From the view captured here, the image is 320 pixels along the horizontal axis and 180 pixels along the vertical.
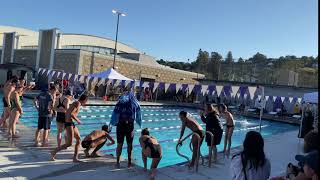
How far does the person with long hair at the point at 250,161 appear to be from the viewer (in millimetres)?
3969

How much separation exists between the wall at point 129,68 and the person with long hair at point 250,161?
2905 cm

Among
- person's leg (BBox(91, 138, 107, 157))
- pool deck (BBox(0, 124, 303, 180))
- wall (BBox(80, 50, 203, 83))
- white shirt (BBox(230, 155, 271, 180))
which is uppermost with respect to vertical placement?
wall (BBox(80, 50, 203, 83))

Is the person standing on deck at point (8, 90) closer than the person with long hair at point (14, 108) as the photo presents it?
No

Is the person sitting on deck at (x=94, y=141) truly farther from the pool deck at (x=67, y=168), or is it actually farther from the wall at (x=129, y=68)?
the wall at (x=129, y=68)

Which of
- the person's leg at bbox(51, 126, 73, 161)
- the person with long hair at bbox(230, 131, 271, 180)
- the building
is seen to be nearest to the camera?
the person with long hair at bbox(230, 131, 271, 180)

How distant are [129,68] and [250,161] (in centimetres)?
3287

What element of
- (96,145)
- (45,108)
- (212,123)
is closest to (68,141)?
(96,145)

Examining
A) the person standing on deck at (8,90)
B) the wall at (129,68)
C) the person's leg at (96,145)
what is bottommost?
the person's leg at (96,145)

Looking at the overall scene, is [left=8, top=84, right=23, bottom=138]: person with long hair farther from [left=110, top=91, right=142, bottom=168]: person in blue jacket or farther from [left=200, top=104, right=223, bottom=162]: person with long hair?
[left=200, top=104, right=223, bottom=162]: person with long hair

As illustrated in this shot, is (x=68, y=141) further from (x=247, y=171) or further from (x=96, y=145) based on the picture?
(x=247, y=171)

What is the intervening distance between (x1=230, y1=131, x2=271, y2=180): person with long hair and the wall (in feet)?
95.3

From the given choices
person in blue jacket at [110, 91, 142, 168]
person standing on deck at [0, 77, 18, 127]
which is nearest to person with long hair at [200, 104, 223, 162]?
person in blue jacket at [110, 91, 142, 168]

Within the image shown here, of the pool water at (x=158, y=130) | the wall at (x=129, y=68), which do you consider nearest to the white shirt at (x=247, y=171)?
the pool water at (x=158, y=130)

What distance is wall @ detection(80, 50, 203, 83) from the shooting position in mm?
32688
